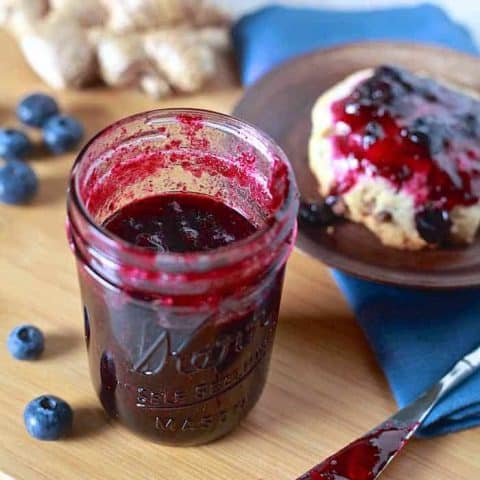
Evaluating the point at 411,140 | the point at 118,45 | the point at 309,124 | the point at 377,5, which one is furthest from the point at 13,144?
the point at 377,5

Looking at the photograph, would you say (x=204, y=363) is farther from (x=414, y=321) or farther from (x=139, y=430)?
(x=414, y=321)

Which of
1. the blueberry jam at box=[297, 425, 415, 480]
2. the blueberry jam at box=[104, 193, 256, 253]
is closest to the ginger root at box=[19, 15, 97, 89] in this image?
the blueberry jam at box=[104, 193, 256, 253]

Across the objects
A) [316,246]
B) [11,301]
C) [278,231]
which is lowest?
[11,301]

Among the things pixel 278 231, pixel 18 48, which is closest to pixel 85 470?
pixel 278 231

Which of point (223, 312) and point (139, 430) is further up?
point (223, 312)

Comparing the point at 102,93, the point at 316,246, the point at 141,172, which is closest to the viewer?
the point at 141,172

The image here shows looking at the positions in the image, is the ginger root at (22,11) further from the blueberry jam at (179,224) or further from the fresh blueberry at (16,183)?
the blueberry jam at (179,224)

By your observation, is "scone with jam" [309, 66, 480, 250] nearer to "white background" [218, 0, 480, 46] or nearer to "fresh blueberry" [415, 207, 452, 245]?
"fresh blueberry" [415, 207, 452, 245]

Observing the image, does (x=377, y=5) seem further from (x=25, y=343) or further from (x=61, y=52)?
(x=25, y=343)
